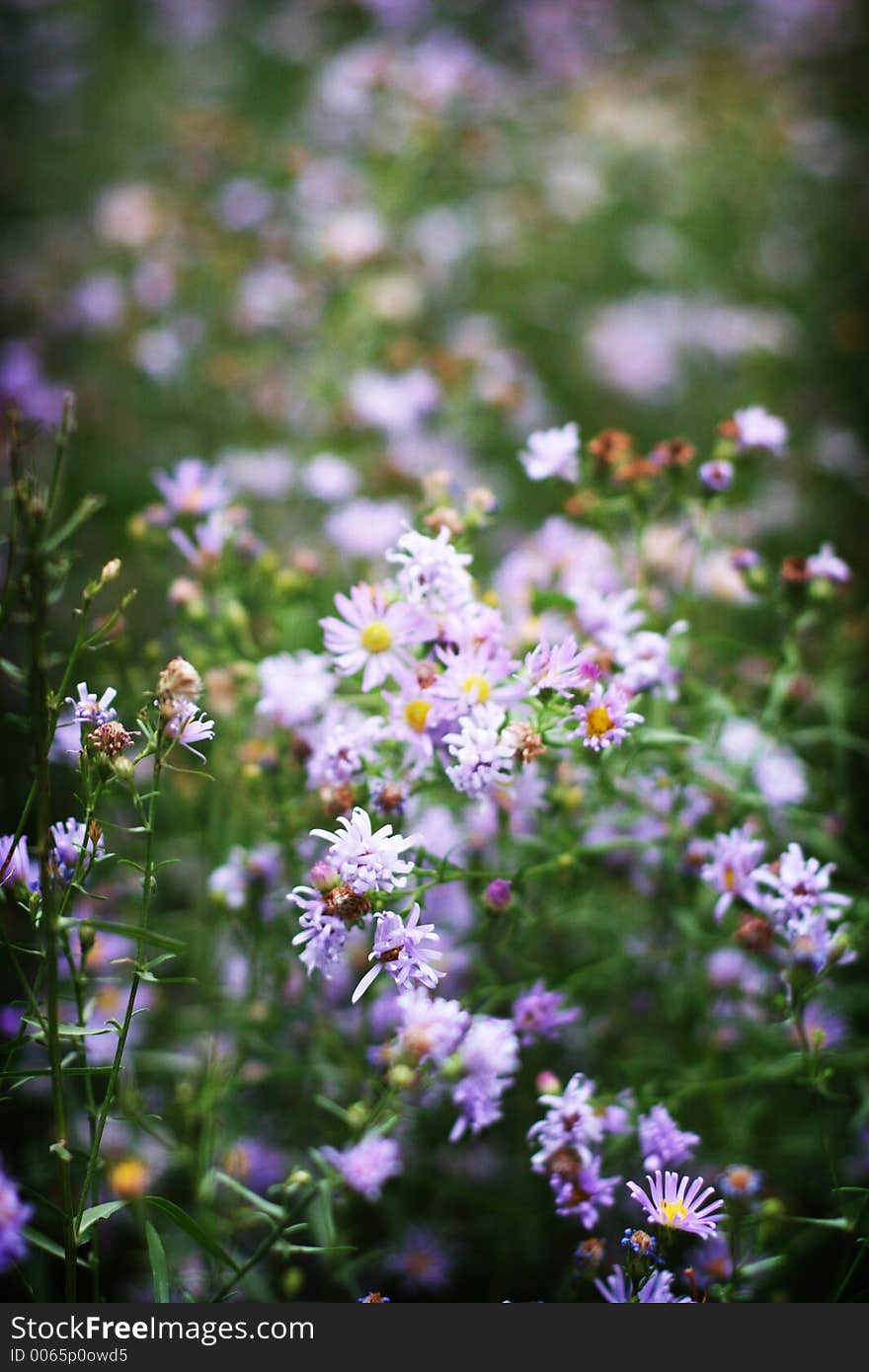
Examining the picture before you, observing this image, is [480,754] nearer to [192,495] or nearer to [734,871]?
[734,871]

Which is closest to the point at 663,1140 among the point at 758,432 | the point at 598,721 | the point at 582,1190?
the point at 582,1190

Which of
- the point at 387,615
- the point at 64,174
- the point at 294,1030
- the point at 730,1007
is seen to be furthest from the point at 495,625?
the point at 64,174

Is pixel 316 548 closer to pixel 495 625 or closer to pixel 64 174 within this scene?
pixel 495 625

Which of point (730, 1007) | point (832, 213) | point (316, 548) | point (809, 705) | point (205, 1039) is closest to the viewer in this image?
point (205, 1039)

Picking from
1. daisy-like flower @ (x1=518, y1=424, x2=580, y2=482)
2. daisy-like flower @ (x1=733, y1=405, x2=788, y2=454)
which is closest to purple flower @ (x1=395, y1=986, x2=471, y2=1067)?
daisy-like flower @ (x1=518, y1=424, x2=580, y2=482)

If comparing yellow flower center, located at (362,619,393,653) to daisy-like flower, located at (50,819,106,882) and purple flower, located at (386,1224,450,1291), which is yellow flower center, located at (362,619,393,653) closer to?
daisy-like flower, located at (50,819,106,882)
